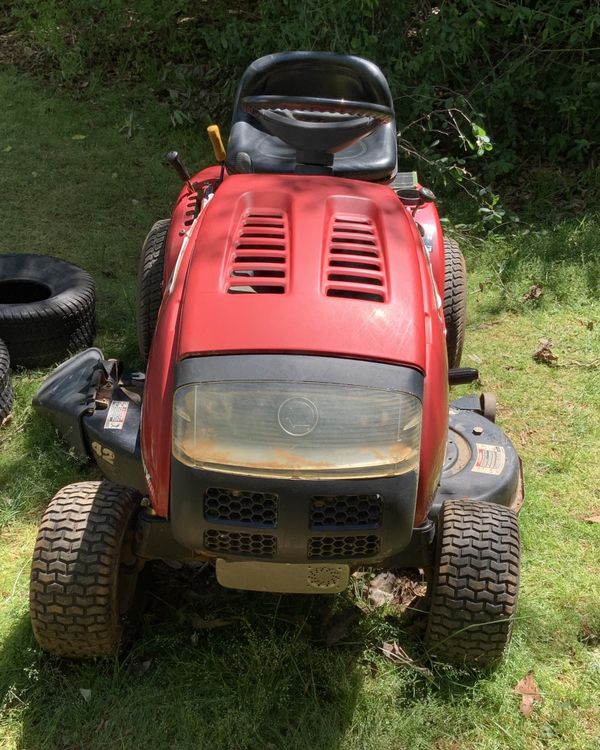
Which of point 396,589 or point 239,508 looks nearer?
point 239,508

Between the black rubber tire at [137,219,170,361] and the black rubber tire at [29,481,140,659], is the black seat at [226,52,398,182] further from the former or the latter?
the black rubber tire at [29,481,140,659]

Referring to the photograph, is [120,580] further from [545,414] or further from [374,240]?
[545,414]

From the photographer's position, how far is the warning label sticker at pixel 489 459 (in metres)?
2.90

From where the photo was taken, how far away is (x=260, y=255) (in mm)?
2346

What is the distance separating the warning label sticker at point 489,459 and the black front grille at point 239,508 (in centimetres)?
111

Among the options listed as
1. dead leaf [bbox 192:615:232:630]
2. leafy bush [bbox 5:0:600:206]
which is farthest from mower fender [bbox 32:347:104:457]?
leafy bush [bbox 5:0:600:206]

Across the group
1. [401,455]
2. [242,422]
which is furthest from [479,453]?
[242,422]

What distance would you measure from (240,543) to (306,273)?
2.31 ft

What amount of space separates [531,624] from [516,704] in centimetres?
34

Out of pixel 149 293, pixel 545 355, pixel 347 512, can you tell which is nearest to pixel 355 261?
pixel 347 512

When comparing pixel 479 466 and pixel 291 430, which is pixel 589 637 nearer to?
pixel 479 466

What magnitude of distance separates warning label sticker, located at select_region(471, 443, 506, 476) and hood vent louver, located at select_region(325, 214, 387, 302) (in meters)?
0.88

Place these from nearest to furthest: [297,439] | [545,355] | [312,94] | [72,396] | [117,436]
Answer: [297,439] → [117,436] → [72,396] → [312,94] → [545,355]

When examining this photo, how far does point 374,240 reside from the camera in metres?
2.46
